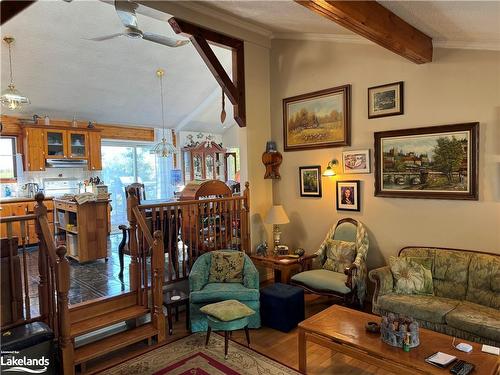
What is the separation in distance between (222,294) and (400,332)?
1.79m

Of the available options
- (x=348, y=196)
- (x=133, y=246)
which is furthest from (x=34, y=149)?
(x=348, y=196)

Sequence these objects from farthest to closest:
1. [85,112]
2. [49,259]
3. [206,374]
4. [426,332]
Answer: [85,112] → [49,259] → [206,374] → [426,332]

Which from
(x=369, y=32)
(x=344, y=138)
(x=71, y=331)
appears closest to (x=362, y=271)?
(x=344, y=138)

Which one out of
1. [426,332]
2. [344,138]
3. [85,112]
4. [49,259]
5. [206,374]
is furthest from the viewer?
[85,112]

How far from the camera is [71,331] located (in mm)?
3043

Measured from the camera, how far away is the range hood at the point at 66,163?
7.11 m

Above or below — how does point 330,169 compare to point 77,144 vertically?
below

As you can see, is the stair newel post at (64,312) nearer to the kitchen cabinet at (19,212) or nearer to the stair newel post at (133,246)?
the stair newel post at (133,246)

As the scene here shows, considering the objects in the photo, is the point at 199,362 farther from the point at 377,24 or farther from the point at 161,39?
the point at 161,39

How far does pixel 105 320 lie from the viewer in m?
3.30

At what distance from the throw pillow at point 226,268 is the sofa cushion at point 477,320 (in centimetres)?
209

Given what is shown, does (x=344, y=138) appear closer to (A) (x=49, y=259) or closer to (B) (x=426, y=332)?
(B) (x=426, y=332)

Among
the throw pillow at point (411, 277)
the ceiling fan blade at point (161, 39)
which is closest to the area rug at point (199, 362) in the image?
the throw pillow at point (411, 277)

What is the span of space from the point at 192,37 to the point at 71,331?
343 cm
